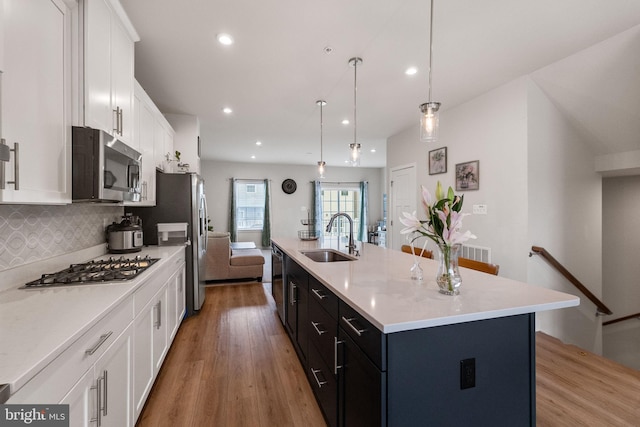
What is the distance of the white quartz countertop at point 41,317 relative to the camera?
2.47 feet

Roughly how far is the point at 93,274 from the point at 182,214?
5.48 feet

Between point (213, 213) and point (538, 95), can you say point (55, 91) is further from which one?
point (213, 213)

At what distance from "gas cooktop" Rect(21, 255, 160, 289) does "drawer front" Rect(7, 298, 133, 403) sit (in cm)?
32

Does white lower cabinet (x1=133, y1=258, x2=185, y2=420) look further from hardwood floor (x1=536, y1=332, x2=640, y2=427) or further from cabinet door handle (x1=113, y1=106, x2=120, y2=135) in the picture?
hardwood floor (x1=536, y1=332, x2=640, y2=427)

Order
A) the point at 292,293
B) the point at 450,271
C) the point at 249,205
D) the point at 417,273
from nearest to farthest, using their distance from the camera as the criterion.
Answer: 1. the point at 450,271
2. the point at 417,273
3. the point at 292,293
4. the point at 249,205

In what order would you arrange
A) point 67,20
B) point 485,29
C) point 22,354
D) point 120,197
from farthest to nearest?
point 485,29 → point 120,197 → point 67,20 → point 22,354

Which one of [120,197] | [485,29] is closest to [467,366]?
[120,197]

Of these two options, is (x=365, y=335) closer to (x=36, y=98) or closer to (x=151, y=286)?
(x=151, y=286)

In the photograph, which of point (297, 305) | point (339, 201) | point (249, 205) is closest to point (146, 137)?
point (297, 305)

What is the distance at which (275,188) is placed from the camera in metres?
8.66

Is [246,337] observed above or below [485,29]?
below

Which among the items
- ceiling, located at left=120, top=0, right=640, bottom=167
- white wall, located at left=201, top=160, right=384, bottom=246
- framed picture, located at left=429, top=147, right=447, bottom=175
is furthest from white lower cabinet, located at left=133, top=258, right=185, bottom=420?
white wall, located at left=201, top=160, right=384, bottom=246

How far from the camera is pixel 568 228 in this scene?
10.5 feet

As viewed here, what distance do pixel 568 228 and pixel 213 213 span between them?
7.72 meters
